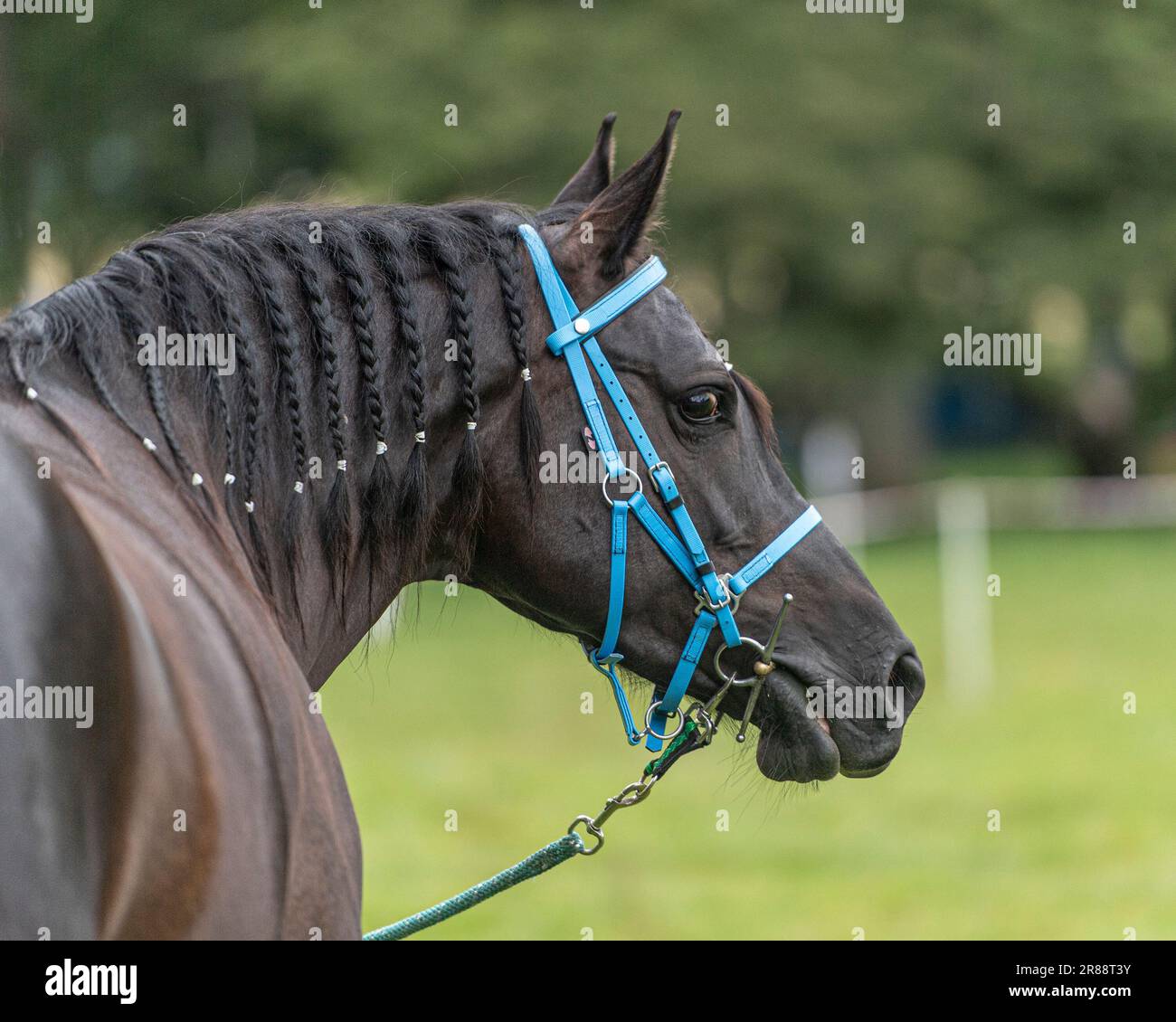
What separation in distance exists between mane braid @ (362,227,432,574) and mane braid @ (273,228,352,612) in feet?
0.37

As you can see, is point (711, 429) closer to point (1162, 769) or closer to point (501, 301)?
point (501, 301)

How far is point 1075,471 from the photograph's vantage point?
2867 cm

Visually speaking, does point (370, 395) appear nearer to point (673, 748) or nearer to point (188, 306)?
point (188, 306)

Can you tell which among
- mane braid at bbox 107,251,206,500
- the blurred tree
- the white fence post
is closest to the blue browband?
mane braid at bbox 107,251,206,500

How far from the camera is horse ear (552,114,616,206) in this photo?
295 centimetres

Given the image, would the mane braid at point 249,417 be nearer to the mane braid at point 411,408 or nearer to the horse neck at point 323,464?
the horse neck at point 323,464

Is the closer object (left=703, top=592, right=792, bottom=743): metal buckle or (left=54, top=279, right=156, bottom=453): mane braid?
(left=54, top=279, right=156, bottom=453): mane braid

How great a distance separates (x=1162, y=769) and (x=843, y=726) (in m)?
7.15

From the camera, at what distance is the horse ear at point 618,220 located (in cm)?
258

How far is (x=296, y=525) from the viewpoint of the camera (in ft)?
7.77

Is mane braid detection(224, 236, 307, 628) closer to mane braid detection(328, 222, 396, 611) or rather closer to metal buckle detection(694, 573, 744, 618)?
mane braid detection(328, 222, 396, 611)

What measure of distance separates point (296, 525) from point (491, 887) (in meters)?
0.89

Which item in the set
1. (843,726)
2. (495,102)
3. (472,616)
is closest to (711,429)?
(843,726)

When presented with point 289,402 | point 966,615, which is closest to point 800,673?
point 289,402
